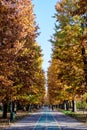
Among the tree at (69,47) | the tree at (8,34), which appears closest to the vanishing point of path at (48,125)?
the tree at (69,47)

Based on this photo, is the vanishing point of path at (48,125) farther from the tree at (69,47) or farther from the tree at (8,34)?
the tree at (8,34)

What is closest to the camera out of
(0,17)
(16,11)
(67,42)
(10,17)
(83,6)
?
(83,6)

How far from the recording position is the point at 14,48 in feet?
104

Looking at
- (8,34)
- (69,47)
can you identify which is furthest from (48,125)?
(8,34)

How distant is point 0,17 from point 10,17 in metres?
2.20

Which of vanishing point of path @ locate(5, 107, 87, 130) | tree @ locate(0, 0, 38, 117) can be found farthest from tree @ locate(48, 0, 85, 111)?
tree @ locate(0, 0, 38, 117)

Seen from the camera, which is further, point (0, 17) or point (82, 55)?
point (82, 55)

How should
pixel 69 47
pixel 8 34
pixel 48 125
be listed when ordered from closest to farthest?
pixel 8 34 → pixel 48 125 → pixel 69 47

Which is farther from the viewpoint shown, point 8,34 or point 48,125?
point 48,125

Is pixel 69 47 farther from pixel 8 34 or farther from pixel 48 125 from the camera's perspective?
pixel 8 34

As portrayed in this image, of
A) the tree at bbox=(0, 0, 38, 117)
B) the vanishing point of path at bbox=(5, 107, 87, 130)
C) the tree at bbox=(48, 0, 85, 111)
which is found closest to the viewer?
the tree at bbox=(0, 0, 38, 117)

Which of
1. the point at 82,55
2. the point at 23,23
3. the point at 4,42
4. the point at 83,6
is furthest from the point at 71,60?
the point at 83,6

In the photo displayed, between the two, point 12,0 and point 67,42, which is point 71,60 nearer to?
point 67,42

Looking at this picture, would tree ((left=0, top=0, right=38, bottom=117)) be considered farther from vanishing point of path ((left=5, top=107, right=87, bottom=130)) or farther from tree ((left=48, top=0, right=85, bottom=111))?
tree ((left=48, top=0, right=85, bottom=111))
